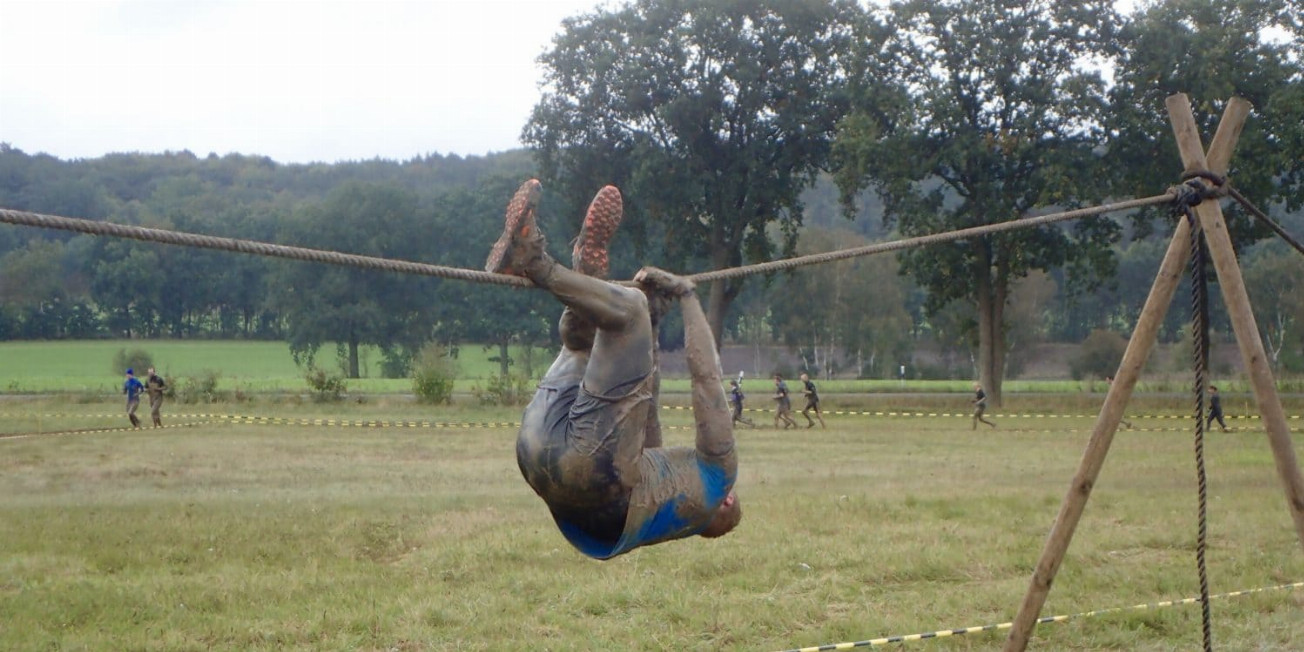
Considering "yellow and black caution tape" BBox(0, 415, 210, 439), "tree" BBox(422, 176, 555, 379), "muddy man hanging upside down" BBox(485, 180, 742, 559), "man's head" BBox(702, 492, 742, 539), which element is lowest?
"yellow and black caution tape" BBox(0, 415, 210, 439)

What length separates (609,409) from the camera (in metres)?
4.67

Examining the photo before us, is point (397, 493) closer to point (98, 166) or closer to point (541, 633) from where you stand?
point (541, 633)

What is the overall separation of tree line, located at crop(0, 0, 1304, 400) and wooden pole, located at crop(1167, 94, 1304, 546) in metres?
18.2

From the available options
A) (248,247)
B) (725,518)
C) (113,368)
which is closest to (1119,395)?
(725,518)

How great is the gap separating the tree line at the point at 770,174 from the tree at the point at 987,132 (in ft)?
0.22

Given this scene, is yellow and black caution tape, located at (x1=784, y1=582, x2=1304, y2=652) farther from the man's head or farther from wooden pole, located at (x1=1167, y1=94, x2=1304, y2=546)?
the man's head

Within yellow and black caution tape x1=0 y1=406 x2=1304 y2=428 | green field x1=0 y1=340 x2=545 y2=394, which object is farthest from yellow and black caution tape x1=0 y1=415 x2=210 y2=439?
green field x1=0 y1=340 x2=545 y2=394

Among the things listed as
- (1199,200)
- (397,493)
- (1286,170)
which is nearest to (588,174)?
(1286,170)

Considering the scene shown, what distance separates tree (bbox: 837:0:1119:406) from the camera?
33.9m

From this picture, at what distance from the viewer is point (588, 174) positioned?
134ft

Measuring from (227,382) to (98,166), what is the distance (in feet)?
93.9

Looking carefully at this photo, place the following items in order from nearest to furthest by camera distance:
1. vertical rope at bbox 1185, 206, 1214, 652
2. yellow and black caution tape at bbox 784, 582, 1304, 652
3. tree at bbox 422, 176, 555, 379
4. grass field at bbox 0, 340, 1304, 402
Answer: vertical rope at bbox 1185, 206, 1214, 652, yellow and black caution tape at bbox 784, 582, 1304, 652, grass field at bbox 0, 340, 1304, 402, tree at bbox 422, 176, 555, 379

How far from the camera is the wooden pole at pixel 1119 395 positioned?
21.0 ft

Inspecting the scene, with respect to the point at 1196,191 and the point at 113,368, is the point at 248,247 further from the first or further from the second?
the point at 113,368
